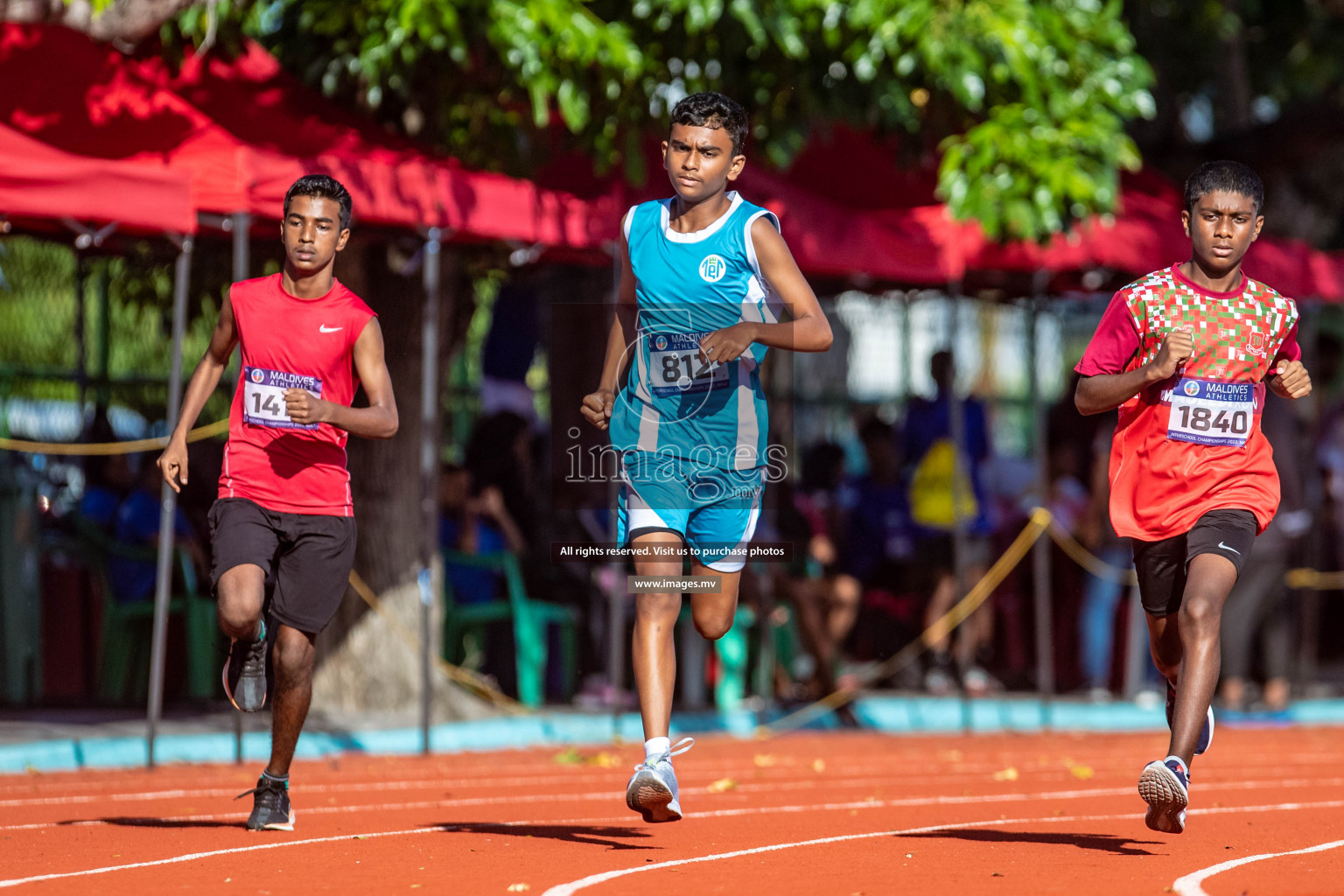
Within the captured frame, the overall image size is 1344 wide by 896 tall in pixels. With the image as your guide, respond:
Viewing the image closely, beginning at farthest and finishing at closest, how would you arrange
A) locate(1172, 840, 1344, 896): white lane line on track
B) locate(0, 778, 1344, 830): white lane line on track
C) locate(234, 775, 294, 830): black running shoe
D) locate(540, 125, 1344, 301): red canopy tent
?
locate(540, 125, 1344, 301): red canopy tent
locate(0, 778, 1344, 830): white lane line on track
locate(234, 775, 294, 830): black running shoe
locate(1172, 840, 1344, 896): white lane line on track

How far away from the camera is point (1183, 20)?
16016mm

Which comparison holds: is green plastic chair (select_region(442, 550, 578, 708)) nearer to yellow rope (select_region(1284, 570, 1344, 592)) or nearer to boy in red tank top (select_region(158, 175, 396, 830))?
Answer: boy in red tank top (select_region(158, 175, 396, 830))

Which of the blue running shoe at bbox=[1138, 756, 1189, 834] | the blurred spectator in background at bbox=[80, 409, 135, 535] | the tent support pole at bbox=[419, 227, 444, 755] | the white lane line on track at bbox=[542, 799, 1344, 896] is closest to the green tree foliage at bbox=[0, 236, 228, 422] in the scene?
the blurred spectator in background at bbox=[80, 409, 135, 535]

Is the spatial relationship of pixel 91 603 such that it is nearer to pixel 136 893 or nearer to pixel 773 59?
pixel 773 59

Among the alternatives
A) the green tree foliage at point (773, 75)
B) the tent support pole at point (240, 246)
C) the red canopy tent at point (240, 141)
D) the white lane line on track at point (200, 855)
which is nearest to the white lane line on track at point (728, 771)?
the tent support pole at point (240, 246)

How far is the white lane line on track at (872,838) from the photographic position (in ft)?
17.3

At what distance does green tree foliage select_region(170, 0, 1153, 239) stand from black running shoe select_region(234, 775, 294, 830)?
4441 millimetres

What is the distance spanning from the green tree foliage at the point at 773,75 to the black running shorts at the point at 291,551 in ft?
12.7

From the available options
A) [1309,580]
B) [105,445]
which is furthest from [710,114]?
[1309,580]

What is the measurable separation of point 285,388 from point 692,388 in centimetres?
148

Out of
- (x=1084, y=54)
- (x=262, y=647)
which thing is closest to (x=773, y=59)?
(x=1084, y=54)

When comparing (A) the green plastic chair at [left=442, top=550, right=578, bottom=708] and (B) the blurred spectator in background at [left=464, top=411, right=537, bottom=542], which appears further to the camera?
(B) the blurred spectator in background at [left=464, top=411, right=537, bottom=542]

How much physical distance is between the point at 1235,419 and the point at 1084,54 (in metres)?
5.59

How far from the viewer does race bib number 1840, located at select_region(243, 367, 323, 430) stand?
6.46 metres
